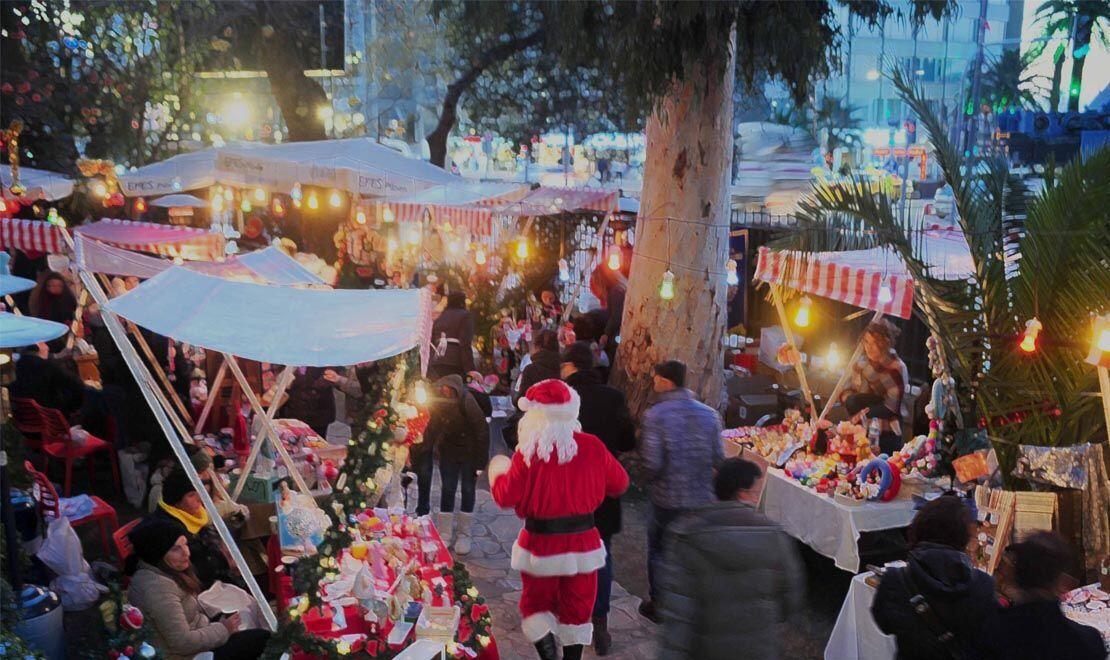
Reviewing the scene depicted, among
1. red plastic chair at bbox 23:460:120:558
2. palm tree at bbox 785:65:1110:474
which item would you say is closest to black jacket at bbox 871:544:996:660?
palm tree at bbox 785:65:1110:474

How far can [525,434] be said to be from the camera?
5.16 m

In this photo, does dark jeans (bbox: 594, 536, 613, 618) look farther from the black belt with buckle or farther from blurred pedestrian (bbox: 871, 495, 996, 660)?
blurred pedestrian (bbox: 871, 495, 996, 660)

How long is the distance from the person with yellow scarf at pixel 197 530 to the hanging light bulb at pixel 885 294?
15.5 feet

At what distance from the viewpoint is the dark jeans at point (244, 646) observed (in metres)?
4.73

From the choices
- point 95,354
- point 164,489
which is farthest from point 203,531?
point 95,354

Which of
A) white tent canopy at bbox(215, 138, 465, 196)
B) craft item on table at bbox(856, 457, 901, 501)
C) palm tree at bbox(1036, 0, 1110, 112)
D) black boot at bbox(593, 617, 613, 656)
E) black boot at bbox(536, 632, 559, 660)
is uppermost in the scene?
palm tree at bbox(1036, 0, 1110, 112)

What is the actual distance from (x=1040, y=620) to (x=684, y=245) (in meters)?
7.09

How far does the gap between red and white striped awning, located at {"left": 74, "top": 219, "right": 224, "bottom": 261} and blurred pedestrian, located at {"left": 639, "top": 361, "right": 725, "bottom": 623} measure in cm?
704

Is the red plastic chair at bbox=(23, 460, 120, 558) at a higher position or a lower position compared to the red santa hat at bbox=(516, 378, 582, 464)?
lower

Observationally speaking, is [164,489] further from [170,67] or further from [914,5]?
[170,67]

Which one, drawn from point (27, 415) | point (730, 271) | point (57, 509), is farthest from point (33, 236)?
point (730, 271)

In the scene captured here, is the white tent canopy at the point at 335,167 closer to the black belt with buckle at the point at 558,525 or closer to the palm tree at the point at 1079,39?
the black belt with buckle at the point at 558,525

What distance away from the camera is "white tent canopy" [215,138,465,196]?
40.5ft

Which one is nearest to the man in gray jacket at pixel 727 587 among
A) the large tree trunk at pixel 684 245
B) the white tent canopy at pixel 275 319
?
the white tent canopy at pixel 275 319
